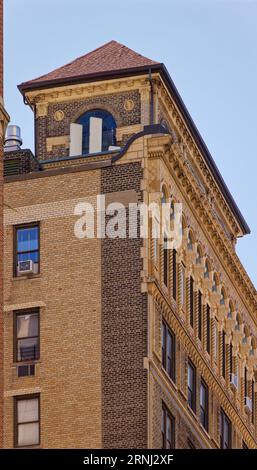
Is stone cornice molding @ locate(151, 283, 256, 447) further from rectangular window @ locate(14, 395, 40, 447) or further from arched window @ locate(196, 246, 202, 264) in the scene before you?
rectangular window @ locate(14, 395, 40, 447)

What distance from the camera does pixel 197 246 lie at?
293 ft

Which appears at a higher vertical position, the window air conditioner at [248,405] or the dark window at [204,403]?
the window air conditioner at [248,405]

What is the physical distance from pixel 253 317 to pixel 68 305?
18204mm

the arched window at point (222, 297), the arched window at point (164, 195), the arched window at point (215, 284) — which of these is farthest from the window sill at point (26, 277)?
the arched window at point (222, 297)

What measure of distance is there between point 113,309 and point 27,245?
4.47 m

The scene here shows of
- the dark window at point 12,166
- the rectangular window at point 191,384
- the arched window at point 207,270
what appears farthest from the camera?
the arched window at point 207,270

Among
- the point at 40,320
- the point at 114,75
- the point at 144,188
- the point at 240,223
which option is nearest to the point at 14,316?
the point at 40,320

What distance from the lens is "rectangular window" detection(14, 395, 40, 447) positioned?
3174 inches

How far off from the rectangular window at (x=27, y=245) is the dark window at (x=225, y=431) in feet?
40.2

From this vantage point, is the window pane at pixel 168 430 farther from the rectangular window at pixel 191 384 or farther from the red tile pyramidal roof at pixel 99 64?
the red tile pyramidal roof at pixel 99 64

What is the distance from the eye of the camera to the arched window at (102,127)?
92.9 metres

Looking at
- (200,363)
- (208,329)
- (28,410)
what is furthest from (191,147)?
(28,410)
